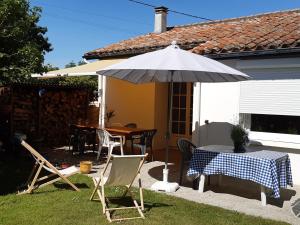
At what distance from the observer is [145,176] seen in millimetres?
12188

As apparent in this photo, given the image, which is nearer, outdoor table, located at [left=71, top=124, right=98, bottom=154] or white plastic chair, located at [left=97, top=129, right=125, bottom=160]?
white plastic chair, located at [left=97, top=129, right=125, bottom=160]

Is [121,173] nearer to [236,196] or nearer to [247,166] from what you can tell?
[247,166]

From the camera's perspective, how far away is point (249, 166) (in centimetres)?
942

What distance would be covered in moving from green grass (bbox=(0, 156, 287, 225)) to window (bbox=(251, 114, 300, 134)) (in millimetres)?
4334

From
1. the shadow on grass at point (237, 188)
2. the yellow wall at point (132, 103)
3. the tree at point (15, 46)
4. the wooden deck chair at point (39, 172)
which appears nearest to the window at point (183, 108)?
the yellow wall at point (132, 103)

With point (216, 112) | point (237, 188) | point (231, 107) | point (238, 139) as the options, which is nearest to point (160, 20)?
point (216, 112)

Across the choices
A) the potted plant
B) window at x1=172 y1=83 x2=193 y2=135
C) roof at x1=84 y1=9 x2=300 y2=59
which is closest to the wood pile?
roof at x1=84 y1=9 x2=300 y2=59

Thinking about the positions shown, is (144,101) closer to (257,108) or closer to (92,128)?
(92,128)

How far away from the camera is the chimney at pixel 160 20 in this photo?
21.1 meters

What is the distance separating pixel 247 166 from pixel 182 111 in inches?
369

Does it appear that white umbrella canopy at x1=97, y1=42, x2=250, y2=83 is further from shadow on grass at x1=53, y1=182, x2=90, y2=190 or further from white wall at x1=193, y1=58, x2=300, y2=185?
shadow on grass at x1=53, y1=182, x2=90, y2=190

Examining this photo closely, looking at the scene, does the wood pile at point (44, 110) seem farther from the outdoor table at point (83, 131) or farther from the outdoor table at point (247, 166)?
the outdoor table at point (247, 166)

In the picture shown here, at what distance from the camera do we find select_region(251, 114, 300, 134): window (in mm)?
11969

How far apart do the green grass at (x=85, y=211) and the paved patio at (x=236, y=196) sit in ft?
1.66
